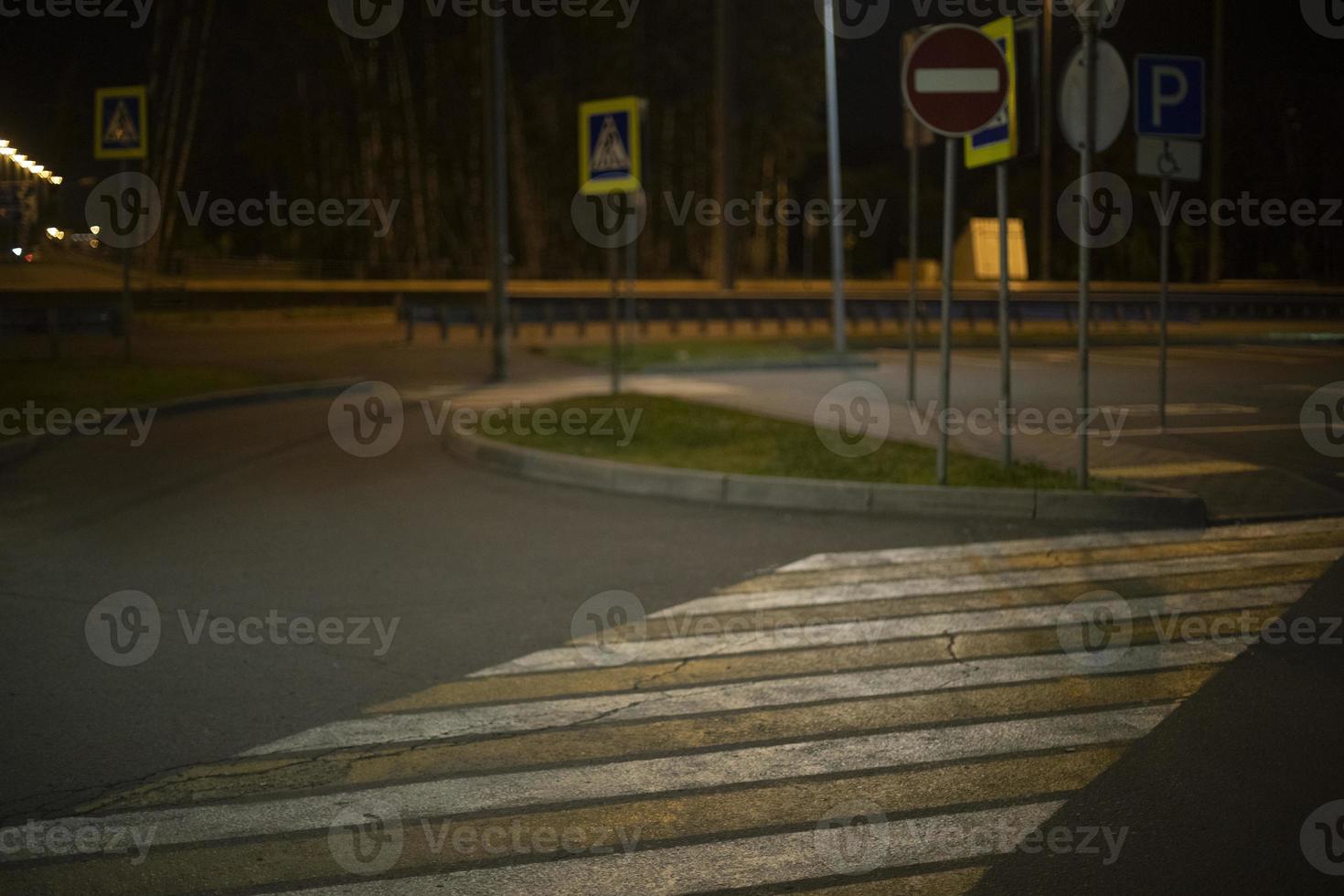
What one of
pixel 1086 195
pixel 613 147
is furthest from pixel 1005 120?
pixel 613 147

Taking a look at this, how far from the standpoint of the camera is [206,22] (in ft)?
175

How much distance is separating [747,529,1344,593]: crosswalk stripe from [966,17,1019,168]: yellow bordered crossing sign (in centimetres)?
352

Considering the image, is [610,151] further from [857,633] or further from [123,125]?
[857,633]

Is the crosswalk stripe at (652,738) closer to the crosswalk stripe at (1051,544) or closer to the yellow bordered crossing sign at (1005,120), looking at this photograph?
the crosswalk stripe at (1051,544)

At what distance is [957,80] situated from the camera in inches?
394

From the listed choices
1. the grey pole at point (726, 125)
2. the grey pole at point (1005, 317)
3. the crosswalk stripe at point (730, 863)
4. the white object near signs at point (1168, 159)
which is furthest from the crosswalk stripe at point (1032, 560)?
the grey pole at point (726, 125)

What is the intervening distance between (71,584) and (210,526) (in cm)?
177

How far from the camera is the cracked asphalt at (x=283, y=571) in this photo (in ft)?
17.9

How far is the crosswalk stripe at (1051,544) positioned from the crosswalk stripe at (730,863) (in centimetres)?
389

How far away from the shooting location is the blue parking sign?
43.5 feet

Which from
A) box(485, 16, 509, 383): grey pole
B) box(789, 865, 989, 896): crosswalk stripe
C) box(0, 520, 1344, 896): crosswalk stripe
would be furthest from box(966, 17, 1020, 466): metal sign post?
box(485, 16, 509, 383): grey pole

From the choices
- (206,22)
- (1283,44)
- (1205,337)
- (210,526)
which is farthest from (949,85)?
(206,22)

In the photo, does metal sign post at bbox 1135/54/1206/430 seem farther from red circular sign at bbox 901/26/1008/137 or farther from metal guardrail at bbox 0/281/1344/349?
metal guardrail at bbox 0/281/1344/349

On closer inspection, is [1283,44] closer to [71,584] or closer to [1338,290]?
[1338,290]
